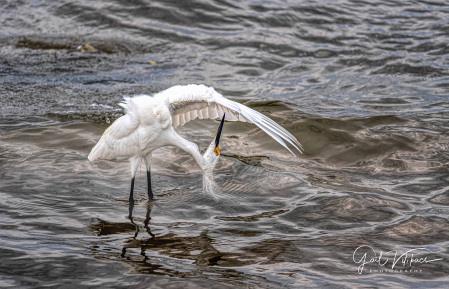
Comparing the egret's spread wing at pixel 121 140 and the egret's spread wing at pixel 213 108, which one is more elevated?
the egret's spread wing at pixel 213 108

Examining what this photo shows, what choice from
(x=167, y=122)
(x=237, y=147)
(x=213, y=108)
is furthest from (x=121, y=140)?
(x=237, y=147)

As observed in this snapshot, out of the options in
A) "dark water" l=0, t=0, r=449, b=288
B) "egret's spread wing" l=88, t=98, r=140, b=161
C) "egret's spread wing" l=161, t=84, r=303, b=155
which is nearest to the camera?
"dark water" l=0, t=0, r=449, b=288

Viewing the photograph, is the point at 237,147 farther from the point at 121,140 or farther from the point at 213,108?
A: the point at 121,140

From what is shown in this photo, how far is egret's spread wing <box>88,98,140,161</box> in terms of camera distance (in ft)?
18.1

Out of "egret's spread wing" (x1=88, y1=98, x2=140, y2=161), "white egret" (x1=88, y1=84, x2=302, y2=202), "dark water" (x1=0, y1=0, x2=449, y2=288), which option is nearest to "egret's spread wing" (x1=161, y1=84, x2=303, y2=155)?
"white egret" (x1=88, y1=84, x2=302, y2=202)

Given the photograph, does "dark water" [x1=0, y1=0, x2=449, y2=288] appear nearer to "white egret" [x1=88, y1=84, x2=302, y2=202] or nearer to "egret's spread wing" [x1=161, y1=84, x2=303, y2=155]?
"white egret" [x1=88, y1=84, x2=302, y2=202]

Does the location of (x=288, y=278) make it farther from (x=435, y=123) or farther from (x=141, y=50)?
(x=141, y=50)

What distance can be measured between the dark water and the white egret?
1.98 feet

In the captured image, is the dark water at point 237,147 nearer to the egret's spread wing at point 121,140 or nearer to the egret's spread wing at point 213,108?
the egret's spread wing at point 121,140

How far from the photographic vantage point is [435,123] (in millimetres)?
8102

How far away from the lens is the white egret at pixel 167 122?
5281 mm

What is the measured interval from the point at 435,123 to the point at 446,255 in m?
4.10

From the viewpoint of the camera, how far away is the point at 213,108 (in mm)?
5582

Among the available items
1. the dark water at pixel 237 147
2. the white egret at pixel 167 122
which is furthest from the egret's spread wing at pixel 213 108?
the dark water at pixel 237 147
